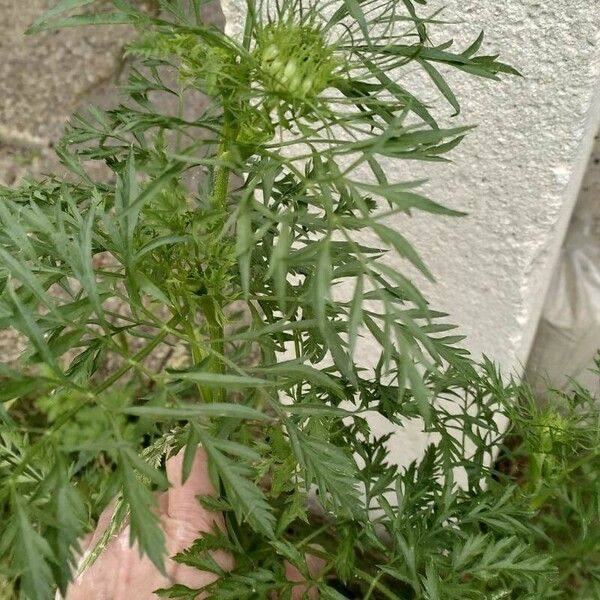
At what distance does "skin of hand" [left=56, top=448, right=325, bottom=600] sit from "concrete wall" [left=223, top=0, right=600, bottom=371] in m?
0.44

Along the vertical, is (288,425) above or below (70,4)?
below

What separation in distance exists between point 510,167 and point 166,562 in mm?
A: 767

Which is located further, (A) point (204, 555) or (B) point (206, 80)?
(A) point (204, 555)

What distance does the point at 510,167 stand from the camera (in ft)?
3.52

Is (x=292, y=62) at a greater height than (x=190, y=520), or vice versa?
(x=292, y=62)

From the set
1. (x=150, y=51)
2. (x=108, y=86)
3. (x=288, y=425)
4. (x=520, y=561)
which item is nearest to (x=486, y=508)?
(x=520, y=561)

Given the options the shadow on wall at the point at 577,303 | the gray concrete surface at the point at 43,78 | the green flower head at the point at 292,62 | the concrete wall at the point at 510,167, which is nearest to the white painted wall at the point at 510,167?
the concrete wall at the point at 510,167

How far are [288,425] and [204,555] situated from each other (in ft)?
0.75

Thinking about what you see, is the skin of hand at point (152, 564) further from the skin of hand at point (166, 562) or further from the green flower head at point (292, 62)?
the green flower head at point (292, 62)

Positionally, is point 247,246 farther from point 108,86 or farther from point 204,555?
point 108,86

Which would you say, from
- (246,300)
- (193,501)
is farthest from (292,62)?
(193,501)

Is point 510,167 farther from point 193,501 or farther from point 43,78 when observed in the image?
point 43,78

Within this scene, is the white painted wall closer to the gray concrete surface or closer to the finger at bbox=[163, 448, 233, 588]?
the finger at bbox=[163, 448, 233, 588]

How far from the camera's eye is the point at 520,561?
778 mm
